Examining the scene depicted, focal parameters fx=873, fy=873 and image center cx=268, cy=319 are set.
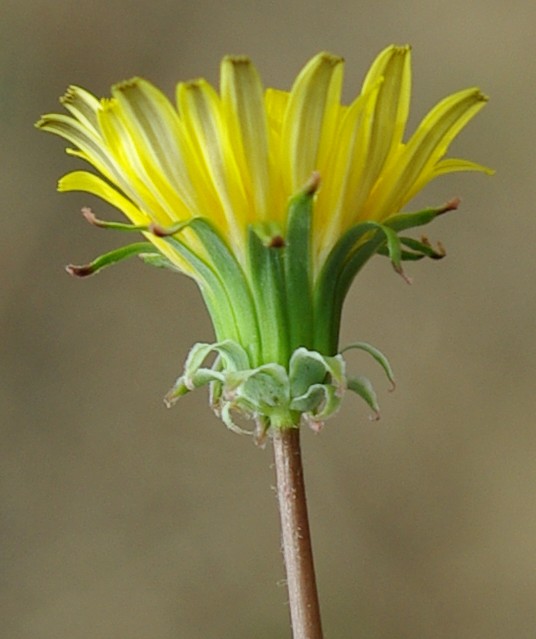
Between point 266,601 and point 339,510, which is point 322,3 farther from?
point 266,601

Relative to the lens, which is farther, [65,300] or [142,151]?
[65,300]

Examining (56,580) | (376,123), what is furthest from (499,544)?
(376,123)

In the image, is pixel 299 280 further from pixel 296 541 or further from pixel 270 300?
pixel 296 541

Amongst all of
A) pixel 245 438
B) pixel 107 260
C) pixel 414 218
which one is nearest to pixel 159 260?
pixel 107 260

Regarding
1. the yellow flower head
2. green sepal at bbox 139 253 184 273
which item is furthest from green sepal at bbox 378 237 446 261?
green sepal at bbox 139 253 184 273

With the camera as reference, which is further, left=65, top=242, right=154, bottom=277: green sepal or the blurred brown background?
the blurred brown background

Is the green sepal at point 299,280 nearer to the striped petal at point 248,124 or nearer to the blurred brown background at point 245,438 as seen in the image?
the striped petal at point 248,124

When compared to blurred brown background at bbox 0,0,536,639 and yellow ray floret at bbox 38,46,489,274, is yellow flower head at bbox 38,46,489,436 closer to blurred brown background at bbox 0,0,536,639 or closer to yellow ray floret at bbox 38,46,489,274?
yellow ray floret at bbox 38,46,489,274
